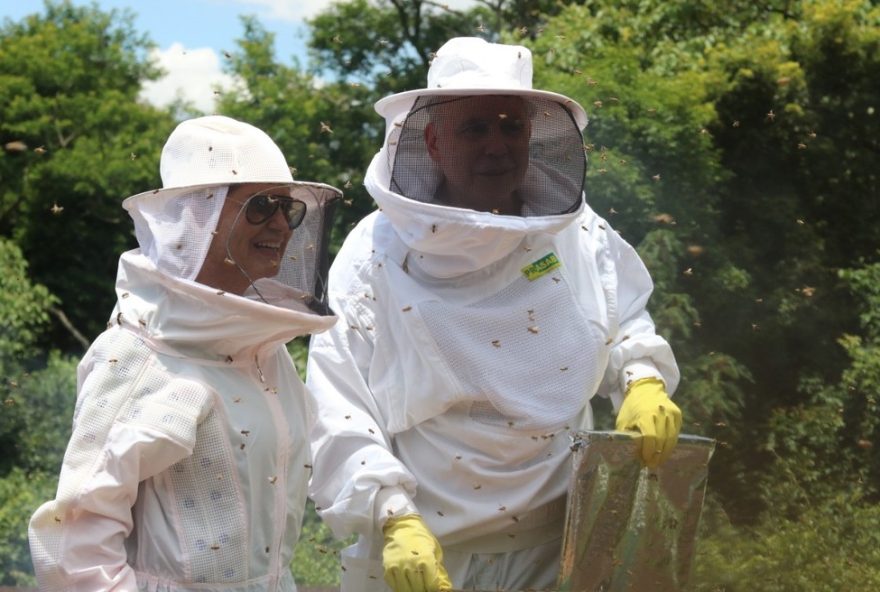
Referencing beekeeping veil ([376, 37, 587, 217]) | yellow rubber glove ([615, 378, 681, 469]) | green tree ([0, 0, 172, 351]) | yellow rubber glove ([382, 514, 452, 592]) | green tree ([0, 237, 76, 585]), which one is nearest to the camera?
yellow rubber glove ([382, 514, 452, 592])

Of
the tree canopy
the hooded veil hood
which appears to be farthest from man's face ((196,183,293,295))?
the tree canopy

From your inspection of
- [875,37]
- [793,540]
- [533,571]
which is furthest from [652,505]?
[875,37]

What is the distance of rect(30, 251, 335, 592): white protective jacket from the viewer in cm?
223

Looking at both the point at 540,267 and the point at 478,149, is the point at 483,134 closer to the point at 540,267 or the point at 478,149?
the point at 478,149

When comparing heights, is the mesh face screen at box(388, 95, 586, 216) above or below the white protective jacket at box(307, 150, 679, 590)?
above

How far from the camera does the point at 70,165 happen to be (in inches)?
412

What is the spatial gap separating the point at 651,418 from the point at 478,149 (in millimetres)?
706

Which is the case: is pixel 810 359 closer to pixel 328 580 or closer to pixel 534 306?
pixel 328 580

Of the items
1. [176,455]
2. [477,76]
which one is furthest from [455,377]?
[176,455]

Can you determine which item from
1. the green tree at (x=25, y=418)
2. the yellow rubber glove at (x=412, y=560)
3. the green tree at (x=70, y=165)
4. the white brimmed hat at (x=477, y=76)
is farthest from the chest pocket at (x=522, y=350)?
the green tree at (x=70, y=165)

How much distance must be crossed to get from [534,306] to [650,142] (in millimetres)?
3479

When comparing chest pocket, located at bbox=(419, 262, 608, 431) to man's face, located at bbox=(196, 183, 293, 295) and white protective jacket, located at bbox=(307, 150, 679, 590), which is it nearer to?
white protective jacket, located at bbox=(307, 150, 679, 590)

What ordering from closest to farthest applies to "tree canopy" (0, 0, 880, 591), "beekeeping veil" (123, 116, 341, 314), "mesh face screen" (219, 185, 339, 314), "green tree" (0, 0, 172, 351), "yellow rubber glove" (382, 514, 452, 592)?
1. "beekeeping veil" (123, 116, 341, 314)
2. "mesh face screen" (219, 185, 339, 314)
3. "yellow rubber glove" (382, 514, 452, 592)
4. "tree canopy" (0, 0, 880, 591)
5. "green tree" (0, 0, 172, 351)

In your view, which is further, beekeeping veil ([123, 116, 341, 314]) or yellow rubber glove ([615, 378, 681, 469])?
A: yellow rubber glove ([615, 378, 681, 469])
